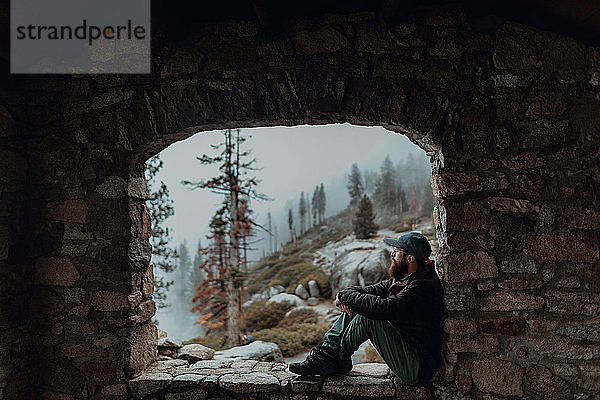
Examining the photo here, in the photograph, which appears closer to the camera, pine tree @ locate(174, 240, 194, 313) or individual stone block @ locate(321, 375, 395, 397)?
individual stone block @ locate(321, 375, 395, 397)

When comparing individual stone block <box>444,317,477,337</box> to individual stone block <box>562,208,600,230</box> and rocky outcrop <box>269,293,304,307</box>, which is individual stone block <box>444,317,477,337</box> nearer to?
individual stone block <box>562,208,600,230</box>

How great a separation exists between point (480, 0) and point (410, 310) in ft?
5.50

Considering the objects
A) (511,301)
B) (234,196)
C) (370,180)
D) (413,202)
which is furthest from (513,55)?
(370,180)

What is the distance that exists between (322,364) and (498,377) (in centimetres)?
94

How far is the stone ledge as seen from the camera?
7.06ft

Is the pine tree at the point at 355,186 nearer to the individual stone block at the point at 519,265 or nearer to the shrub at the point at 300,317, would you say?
the shrub at the point at 300,317

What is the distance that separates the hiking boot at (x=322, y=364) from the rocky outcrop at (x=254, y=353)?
3.31 feet

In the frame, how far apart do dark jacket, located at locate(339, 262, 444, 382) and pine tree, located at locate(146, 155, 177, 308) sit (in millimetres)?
3724

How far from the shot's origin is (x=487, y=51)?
2.15 m

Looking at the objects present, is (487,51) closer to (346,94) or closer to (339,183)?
(346,94)

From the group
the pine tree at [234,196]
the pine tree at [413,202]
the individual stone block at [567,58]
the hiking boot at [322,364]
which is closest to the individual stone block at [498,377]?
the hiking boot at [322,364]

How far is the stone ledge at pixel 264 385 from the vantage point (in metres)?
2.15

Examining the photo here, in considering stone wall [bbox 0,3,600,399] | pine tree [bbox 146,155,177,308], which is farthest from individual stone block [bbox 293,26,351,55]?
pine tree [bbox 146,155,177,308]

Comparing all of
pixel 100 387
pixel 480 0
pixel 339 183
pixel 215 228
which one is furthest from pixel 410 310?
pixel 339 183
